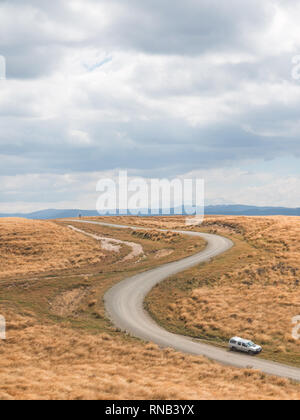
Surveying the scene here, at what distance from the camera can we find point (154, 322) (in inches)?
1409

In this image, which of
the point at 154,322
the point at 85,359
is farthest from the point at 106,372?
the point at 154,322

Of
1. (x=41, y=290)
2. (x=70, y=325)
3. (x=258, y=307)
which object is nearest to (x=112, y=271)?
(x=41, y=290)

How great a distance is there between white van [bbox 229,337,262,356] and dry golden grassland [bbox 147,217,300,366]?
0.86m

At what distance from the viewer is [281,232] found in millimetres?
70562

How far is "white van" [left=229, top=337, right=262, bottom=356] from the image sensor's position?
29.0 meters

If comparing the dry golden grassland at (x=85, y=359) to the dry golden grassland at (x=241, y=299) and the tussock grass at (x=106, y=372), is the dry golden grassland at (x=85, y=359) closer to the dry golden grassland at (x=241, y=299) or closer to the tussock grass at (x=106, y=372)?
the tussock grass at (x=106, y=372)

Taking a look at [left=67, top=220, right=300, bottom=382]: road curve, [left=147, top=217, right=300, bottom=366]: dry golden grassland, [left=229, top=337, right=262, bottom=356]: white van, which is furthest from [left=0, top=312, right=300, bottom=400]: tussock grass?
[left=147, top=217, right=300, bottom=366]: dry golden grassland

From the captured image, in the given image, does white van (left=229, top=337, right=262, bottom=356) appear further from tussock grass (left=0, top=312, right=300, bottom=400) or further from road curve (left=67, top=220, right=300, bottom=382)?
tussock grass (left=0, top=312, right=300, bottom=400)

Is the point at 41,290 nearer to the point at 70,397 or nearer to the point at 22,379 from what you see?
the point at 22,379

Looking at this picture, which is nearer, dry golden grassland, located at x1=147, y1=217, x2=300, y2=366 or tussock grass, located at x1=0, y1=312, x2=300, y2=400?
tussock grass, located at x1=0, y1=312, x2=300, y2=400

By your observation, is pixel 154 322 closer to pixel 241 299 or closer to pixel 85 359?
pixel 241 299

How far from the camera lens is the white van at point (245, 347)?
2895cm

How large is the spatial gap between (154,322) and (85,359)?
12.8m
